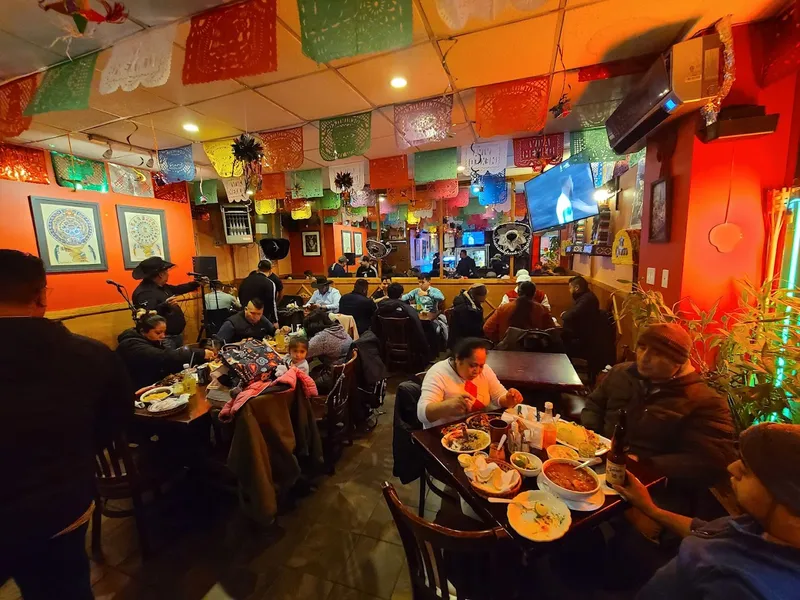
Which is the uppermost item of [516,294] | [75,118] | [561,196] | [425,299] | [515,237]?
[75,118]

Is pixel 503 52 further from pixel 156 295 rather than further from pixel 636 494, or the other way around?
pixel 156 295

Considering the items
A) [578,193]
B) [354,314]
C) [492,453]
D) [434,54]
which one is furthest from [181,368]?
[578,193]

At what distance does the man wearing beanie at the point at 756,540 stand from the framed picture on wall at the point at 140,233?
681cm

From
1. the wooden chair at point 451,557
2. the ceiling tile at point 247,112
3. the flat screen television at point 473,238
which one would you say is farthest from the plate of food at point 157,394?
the flat screen television at point 473,238

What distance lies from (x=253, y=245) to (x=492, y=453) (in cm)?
924

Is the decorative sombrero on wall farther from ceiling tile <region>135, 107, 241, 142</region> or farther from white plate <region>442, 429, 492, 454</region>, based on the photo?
white plate <region>442, 429, 492, 454</region>

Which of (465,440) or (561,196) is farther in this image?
(561,196)

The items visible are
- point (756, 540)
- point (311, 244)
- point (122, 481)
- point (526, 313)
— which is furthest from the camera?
point (311, 244)

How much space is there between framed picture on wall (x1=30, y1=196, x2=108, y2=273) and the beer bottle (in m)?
6.22

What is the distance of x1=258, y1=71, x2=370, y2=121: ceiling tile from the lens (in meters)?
2.80

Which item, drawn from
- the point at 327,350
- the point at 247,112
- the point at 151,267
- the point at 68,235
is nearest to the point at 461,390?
the point at 327,350

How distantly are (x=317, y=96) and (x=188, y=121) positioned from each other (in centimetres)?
162

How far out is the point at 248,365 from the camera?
87.7 inches

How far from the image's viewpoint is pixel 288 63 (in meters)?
2.51
